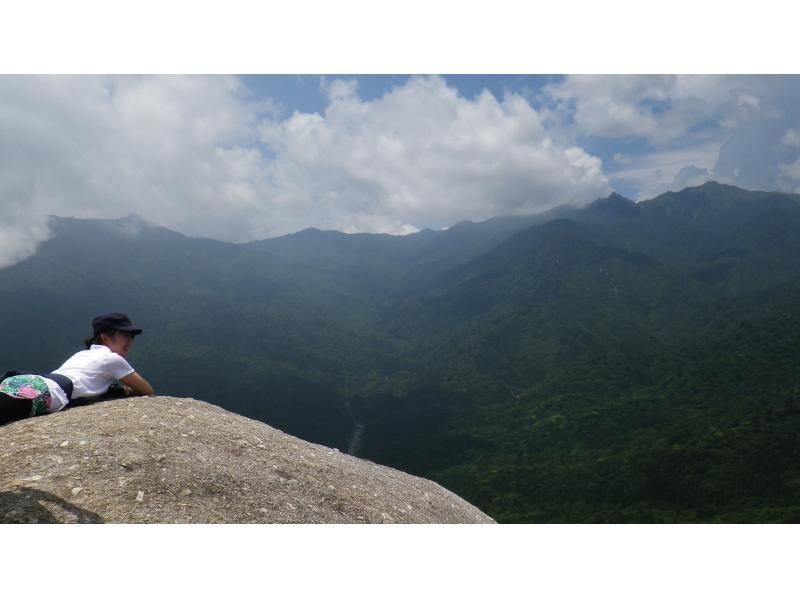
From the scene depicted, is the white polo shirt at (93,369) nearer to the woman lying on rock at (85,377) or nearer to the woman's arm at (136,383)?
the woman lying on rock at (85,377)

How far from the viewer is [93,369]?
9.48 metres

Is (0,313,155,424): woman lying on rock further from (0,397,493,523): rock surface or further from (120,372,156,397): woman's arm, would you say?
(0,397,493,523): rock surface

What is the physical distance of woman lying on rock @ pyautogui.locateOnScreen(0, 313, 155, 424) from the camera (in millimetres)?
8688

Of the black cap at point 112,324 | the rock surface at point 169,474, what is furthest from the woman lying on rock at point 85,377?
the rock surface at point 169,474

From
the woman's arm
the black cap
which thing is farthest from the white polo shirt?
the black cap

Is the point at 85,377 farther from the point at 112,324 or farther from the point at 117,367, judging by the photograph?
the point at 112,324

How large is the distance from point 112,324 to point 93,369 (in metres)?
1.03

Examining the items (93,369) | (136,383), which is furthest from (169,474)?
(93,369)

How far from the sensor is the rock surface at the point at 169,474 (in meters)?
6.85

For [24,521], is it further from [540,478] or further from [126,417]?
[540,478]

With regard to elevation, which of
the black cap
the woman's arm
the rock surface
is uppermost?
the black cap

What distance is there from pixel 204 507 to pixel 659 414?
585 ft

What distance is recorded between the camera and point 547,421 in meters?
175

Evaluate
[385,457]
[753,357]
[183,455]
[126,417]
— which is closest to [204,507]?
[183,455]
